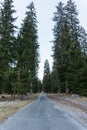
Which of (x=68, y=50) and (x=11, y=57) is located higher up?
(x=68, y=50)

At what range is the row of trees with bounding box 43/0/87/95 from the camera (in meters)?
52.8

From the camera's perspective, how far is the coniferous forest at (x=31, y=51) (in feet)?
140

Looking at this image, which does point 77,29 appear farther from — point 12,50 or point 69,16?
point 12,50

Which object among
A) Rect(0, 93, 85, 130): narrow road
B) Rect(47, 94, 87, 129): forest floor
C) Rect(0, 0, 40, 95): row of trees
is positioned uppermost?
Rect(0, 0, 40, 95): row of trees

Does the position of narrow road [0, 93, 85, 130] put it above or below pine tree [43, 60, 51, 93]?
below

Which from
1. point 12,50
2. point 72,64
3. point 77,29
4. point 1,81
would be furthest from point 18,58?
point 77,29

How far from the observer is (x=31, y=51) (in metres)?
49.0

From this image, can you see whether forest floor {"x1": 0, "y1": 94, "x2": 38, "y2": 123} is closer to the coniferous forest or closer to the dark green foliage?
the coniferous forest

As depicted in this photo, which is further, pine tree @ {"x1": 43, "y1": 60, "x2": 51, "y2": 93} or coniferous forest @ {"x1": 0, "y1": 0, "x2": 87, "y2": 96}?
pine tree @ {"x1": 43, "y1": 60, "x2": 51, "y2": 93}

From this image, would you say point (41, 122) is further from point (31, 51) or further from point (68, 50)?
point (68, 50)

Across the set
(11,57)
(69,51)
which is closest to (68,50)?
(69,51)

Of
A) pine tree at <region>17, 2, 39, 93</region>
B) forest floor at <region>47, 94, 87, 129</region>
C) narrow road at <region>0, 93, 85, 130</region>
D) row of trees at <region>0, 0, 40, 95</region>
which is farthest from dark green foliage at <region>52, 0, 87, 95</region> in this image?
narrow road at <region>0, 93, 85, 130</region>

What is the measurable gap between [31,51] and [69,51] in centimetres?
871

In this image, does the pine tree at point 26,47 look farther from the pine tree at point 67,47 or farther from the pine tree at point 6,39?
the pine tree at point 67,47
